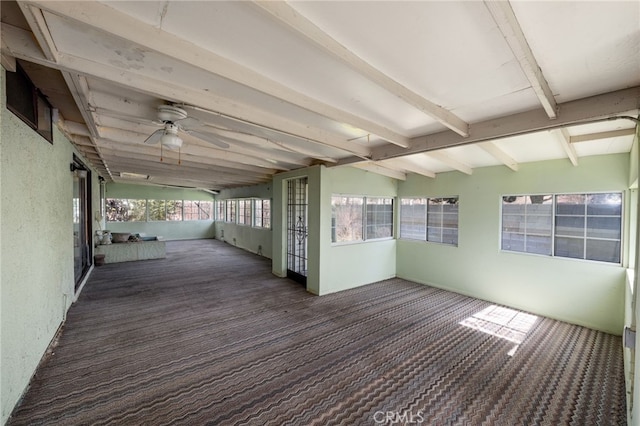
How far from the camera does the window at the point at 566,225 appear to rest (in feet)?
11.5

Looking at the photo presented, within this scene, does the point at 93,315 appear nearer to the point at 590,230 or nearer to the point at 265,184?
the point at 265,184

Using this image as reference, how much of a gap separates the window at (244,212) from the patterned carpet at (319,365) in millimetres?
5301

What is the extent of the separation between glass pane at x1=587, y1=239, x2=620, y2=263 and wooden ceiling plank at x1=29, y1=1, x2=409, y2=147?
170 inches

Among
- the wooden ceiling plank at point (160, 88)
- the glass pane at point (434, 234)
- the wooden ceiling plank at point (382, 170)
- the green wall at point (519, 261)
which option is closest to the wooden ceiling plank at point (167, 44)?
the wooden ceiling plank at point (160, 88)

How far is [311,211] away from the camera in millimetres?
5066

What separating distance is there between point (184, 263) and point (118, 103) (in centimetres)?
569

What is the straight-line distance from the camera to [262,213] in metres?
8.80

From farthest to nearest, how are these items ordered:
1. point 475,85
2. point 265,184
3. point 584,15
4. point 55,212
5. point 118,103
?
point 265,184 < point 55,212 < point 118,103 < point 475,85 < point 584,15

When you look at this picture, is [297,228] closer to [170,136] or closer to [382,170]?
[382,170]

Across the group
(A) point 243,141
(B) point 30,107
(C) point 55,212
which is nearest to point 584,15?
(A) point 243,141

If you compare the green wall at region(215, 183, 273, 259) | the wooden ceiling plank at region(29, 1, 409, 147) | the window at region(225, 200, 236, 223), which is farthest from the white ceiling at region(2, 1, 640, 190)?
the window at region(225, 200, 236, 223)

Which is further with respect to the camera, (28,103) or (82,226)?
(82,226)

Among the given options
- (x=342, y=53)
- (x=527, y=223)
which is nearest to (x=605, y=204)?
(x=527, y=223)

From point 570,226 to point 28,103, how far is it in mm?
6591
